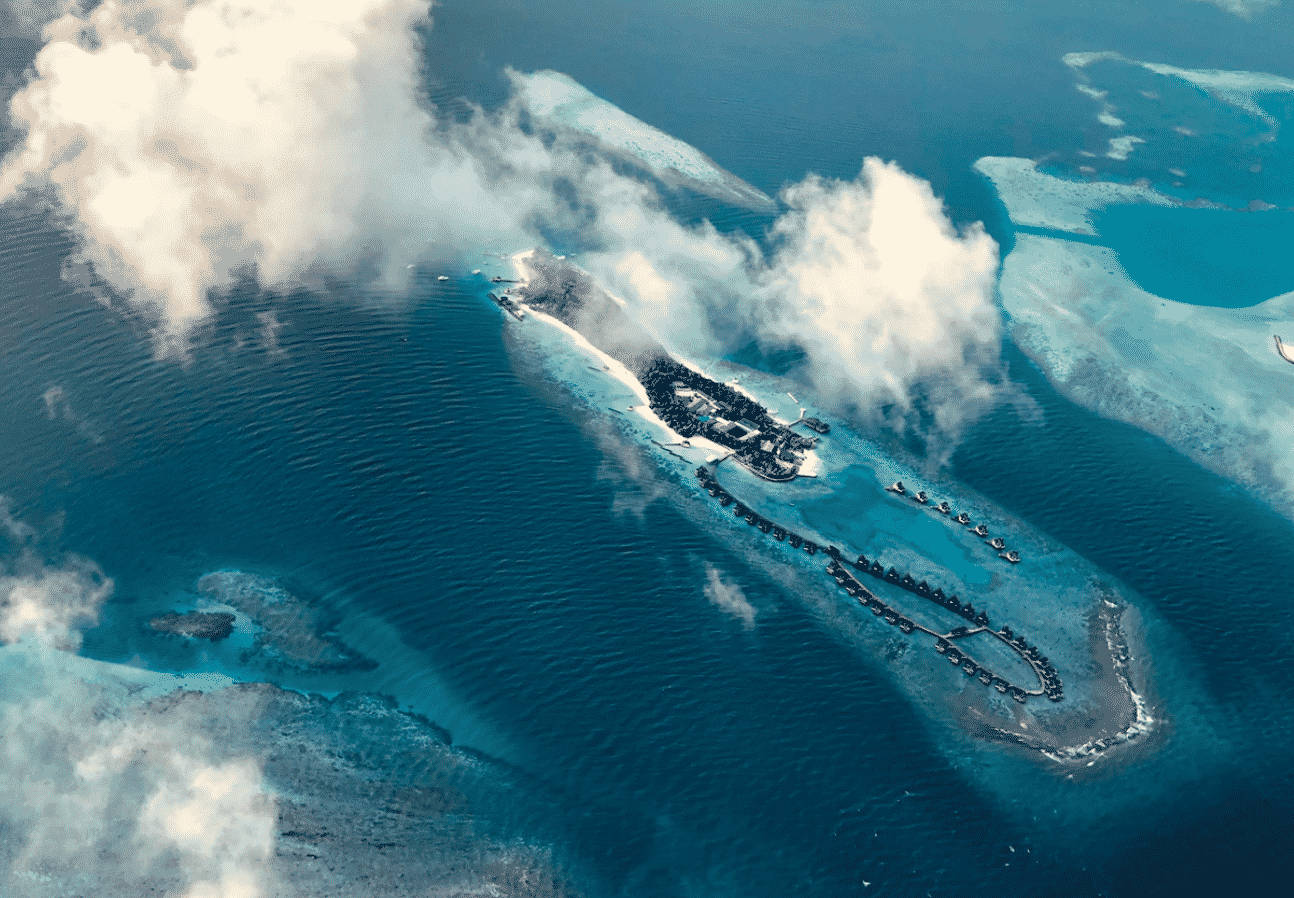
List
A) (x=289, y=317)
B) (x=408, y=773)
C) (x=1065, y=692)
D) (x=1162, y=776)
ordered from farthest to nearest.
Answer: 1. (x=289, y=317)
2. (x=1065, y=692)
3. (x=1162, y=776)
4. (x=408, y=773)

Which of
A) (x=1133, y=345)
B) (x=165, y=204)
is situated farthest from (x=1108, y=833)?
(x=165, y=204)

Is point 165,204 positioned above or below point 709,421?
above

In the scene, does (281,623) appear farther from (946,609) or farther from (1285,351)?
(1285,351)

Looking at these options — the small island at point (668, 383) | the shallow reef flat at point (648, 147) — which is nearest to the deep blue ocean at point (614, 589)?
the small island at point (668, 383)

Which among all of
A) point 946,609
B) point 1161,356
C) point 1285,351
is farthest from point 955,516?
point 1285,351

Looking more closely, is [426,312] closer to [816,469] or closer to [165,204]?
[165,204]

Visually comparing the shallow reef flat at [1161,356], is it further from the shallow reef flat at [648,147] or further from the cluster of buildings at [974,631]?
the shallow reef flat at [648,147]

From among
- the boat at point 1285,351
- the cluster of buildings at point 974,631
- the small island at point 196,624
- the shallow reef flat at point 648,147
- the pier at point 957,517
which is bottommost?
the cluster of buildings at point 974,631
